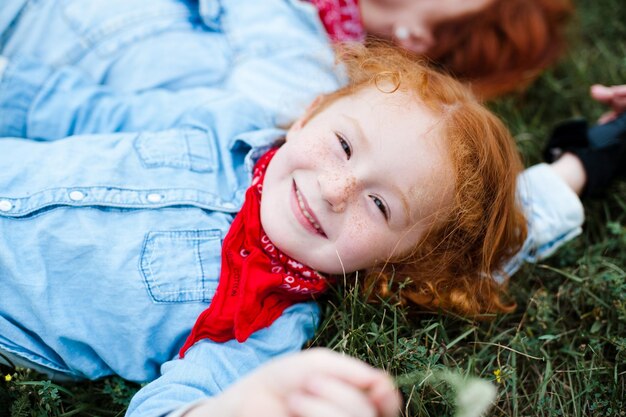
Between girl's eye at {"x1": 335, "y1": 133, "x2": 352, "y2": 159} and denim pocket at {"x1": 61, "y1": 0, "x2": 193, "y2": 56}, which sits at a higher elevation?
girl's eye at {"x1": 335, "y1": 133, "x2": 352, "y2": 159}

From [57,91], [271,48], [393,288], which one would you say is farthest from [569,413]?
[57,91]

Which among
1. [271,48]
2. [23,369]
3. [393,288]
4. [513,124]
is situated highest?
[271,48]

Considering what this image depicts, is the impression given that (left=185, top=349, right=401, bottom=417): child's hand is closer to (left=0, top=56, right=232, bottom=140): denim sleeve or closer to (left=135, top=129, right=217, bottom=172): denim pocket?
(left=135, top=129, right=217, bottom=172): denim pocket

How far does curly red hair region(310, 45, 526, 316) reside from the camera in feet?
6.14

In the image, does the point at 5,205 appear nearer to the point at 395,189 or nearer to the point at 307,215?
the point at 307,215

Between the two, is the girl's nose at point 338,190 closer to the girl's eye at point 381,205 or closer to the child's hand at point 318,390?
the girl's eye at point 381,205

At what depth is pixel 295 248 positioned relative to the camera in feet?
5.96

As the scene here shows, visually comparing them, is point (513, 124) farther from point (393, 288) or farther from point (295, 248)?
point (295, 248)

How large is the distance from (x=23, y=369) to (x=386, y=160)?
127 cm

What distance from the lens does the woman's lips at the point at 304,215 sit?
178 centimetres

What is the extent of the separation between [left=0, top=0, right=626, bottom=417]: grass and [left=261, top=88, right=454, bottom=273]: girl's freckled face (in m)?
0.18

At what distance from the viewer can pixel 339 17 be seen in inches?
115

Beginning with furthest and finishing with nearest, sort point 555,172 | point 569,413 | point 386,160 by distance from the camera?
point 555,172
point 569,413
point 386,160

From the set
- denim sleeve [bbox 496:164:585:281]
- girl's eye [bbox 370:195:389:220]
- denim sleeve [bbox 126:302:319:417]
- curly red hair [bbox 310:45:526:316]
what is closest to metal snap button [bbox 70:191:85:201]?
denim sleeve [bbox 126:302:319:417]
